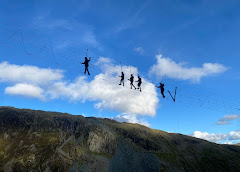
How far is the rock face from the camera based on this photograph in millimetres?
49656

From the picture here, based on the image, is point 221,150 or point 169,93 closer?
point 169,93

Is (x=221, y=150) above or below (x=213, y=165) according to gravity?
above

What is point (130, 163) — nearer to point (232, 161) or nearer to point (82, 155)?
point (82, 155)

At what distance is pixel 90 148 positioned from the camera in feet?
201

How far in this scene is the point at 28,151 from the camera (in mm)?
49656

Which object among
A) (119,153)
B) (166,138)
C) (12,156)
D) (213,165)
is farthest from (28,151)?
(213,165)

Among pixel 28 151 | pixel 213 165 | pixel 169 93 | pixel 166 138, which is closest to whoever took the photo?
pixel 169 93

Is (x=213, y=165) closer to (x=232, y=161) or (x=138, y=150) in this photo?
(x=232, y=161)

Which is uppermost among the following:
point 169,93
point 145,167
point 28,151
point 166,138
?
point 169,93

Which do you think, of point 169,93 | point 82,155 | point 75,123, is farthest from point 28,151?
point 169,93

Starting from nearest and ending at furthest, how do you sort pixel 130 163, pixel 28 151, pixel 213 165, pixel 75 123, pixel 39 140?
pixel 28 151, pixel 39 140, pixel 130 163, pixel 75 123, pixel 213 165

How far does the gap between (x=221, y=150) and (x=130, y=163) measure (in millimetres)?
53721

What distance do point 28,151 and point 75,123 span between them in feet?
69.8

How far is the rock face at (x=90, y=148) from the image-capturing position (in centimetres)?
4966
